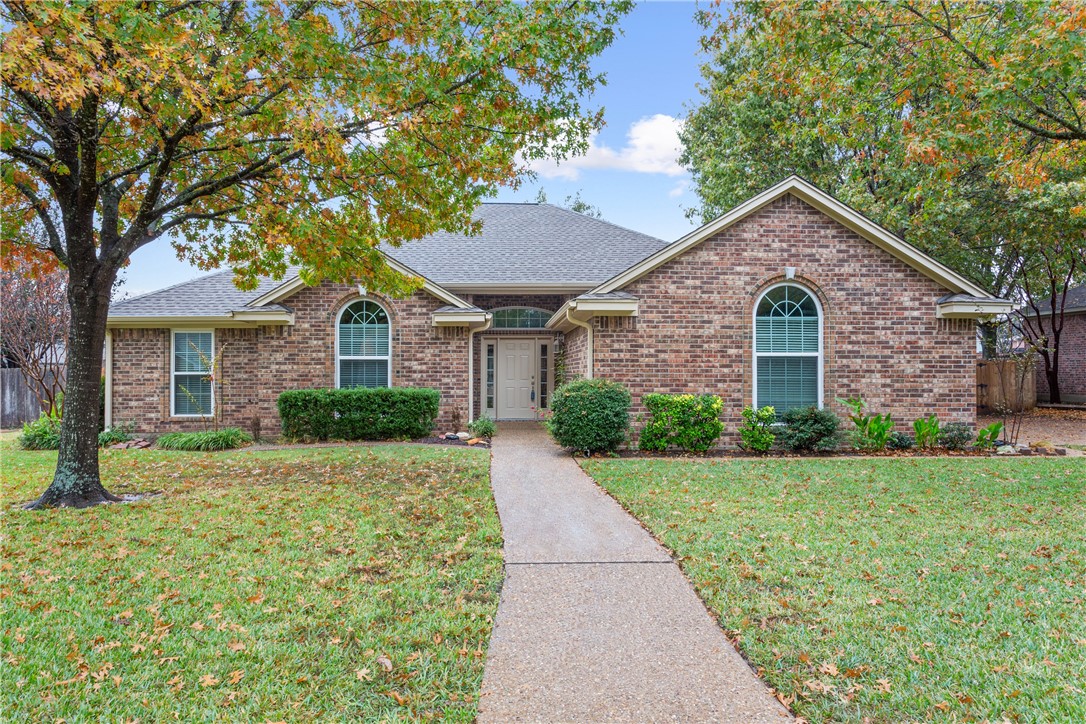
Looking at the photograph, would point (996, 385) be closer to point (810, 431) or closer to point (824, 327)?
point (824, 327)

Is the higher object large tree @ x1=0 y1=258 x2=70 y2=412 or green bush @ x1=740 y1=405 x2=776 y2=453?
large tree @ x1=0 y1=258 x2=70 y2=412

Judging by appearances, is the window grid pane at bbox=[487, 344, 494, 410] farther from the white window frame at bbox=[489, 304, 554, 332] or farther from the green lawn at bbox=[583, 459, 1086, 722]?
the green lawn at bbox=[583, 459, 1086, 722]

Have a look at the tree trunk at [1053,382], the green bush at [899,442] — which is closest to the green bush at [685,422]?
the green bush at [899,442]

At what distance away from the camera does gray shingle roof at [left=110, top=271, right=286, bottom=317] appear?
13266mm

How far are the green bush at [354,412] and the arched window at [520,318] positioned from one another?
13.2ft

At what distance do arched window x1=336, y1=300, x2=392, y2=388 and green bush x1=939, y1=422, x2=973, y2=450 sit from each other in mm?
11537

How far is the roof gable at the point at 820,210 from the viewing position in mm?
11203

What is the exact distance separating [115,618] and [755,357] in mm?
10512

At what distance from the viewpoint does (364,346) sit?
524 inches

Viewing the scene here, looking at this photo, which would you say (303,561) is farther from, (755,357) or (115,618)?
(755,357)

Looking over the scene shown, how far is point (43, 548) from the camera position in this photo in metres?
5.31

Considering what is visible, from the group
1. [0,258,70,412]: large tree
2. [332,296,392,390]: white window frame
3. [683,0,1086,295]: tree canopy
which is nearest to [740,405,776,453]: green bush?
[683,0,1086,295]: tree canopy

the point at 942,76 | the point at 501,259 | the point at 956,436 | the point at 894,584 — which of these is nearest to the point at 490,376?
the point at 501,259

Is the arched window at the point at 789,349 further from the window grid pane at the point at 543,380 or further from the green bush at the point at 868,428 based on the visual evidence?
the window grid pane at the point at 543,380
